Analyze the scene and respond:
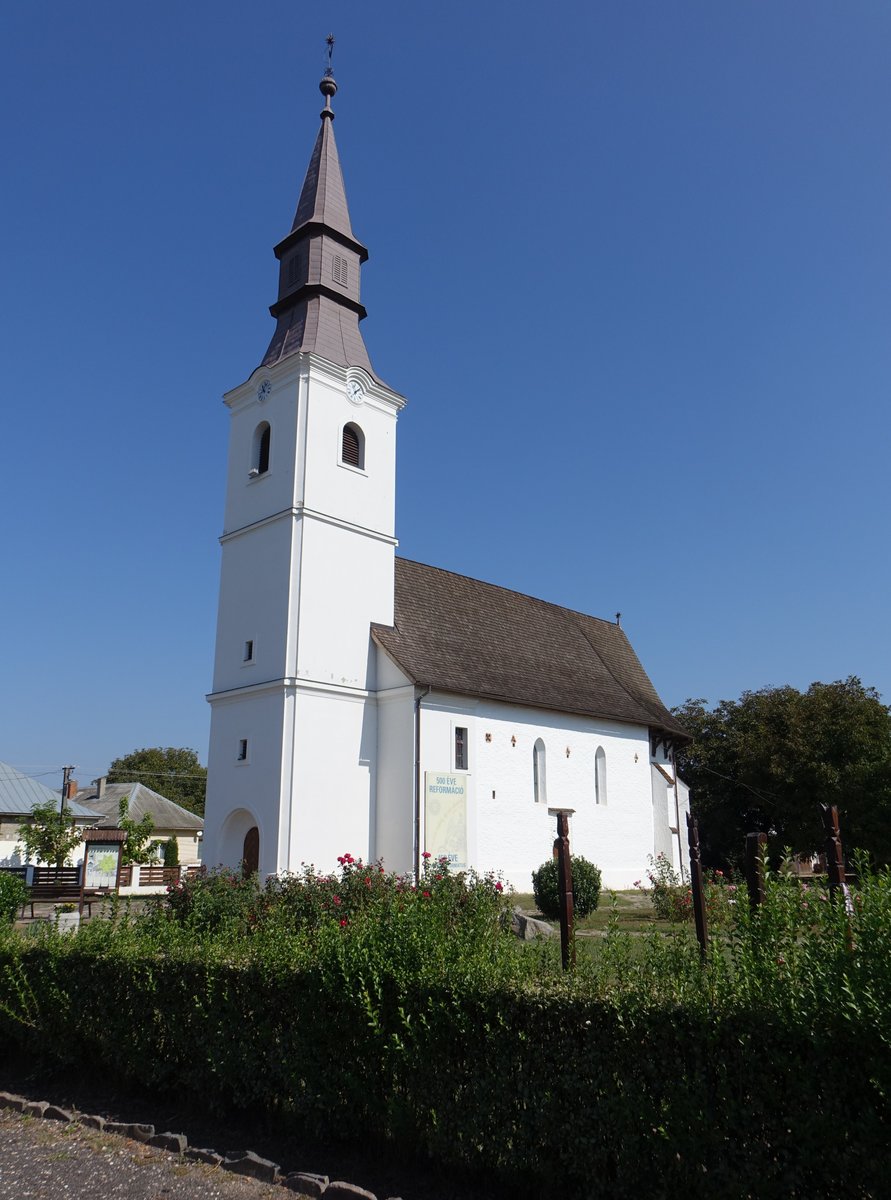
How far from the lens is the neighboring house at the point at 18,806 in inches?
1678

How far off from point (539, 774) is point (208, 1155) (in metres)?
21.5

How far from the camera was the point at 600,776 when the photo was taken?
29422 millimetres

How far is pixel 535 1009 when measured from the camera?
511 centimetres

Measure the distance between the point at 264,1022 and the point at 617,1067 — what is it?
2816 millimetres

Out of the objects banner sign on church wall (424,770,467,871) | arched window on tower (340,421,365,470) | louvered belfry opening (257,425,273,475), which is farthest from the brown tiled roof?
louvered belfry opening (257,425,273,475)

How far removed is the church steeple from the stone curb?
20875mm

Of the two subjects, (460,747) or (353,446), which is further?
(353,446)

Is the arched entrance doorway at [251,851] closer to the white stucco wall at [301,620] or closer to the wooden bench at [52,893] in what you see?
the white stucco wall at [301,620]

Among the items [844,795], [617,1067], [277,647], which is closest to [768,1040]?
[617,1067]

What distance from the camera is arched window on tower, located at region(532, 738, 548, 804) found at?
26516 mm

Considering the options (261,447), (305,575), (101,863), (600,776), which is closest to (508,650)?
(600,776)

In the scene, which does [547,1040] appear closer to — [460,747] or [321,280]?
[460,747]

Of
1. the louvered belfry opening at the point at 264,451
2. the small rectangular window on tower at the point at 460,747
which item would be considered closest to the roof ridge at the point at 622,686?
the small rectangular window on tower at the point at 460,747

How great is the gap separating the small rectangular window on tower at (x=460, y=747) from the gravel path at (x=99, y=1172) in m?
17.8
